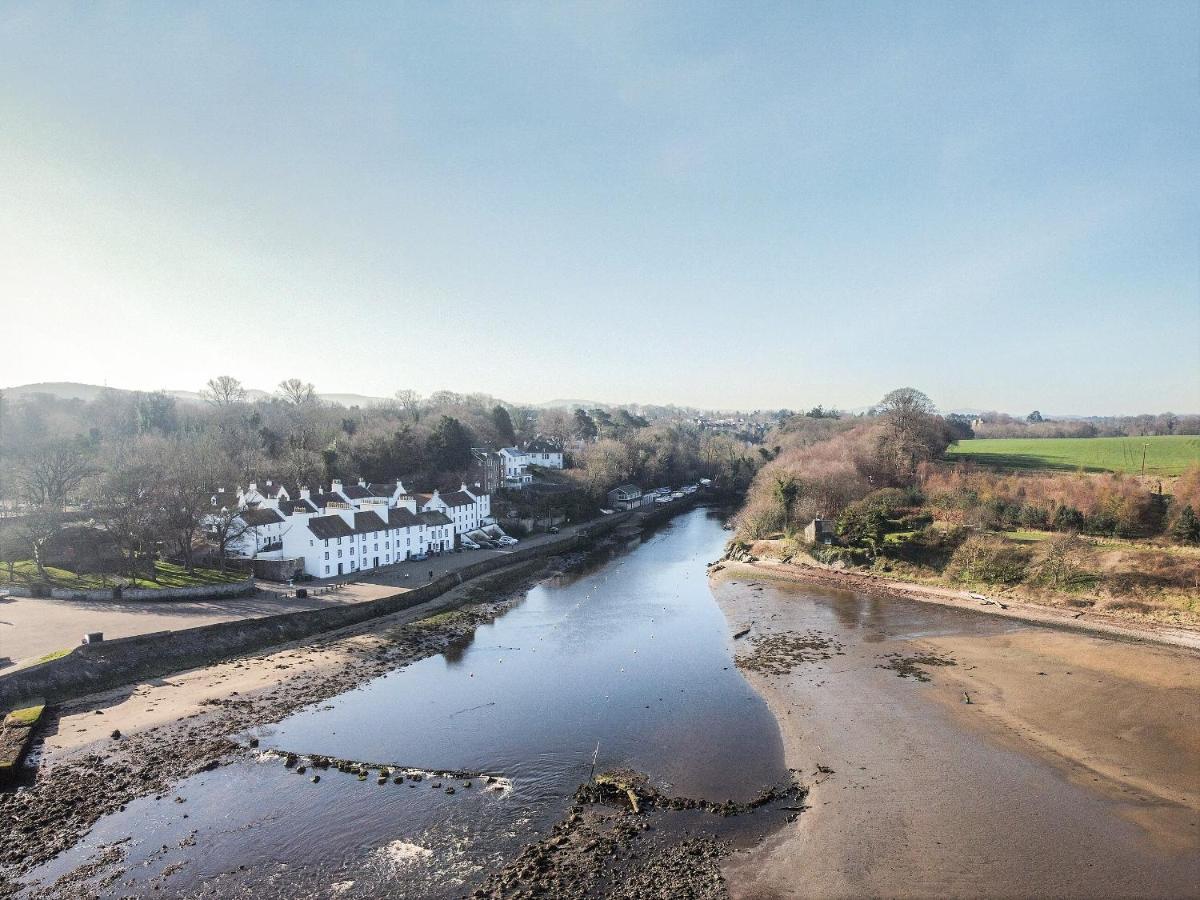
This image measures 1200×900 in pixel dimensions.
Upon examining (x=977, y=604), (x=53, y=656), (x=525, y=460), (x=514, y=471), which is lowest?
(x=977, y=604)

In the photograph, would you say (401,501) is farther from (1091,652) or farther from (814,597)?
(1091,652)

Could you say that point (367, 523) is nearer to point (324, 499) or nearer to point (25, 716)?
point (324, 499)

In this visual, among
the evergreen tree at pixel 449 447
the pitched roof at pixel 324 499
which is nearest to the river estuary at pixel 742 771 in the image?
the pitched roof at pixel 324 499

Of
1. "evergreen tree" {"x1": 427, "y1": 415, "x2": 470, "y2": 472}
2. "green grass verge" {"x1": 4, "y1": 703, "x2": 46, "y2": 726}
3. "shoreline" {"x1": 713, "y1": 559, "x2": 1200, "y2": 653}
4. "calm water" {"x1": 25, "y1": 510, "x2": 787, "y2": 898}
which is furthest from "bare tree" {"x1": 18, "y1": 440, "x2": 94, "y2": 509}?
"shoreline" {"x1": 713, "y1": 559, "x2": 1200, "y2": 653}

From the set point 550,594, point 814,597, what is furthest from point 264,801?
point 814,597

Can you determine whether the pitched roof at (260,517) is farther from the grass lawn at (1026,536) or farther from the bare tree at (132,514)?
the grass lawn at (1026,536)

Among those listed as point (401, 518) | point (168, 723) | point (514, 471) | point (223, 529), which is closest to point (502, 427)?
point (514, 471)

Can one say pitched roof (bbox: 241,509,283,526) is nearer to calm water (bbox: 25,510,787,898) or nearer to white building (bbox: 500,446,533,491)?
calm water (bbox: 25,510,787,898)
